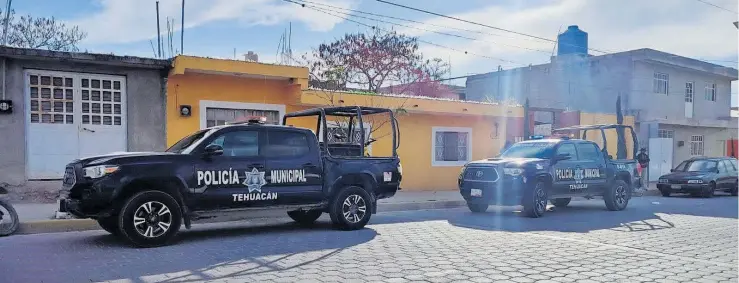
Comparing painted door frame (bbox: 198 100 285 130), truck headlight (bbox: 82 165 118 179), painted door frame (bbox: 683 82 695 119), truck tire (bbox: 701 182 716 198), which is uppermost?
painted door frame (bbox: 683 82 695 119)

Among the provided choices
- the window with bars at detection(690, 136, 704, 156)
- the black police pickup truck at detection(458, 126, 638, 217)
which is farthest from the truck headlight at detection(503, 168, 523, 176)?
A: the window with bars at detection(690, 136, 704, 156)

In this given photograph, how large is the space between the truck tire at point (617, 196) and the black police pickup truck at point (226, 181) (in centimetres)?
596

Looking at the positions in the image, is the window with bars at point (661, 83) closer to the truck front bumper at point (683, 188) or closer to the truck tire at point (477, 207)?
the truck front bumper at point (683, 188)

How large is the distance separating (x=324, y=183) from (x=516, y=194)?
14.3 feet

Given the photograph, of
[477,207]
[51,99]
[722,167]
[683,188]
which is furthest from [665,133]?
[51,99]

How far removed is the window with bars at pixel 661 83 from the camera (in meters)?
28.6

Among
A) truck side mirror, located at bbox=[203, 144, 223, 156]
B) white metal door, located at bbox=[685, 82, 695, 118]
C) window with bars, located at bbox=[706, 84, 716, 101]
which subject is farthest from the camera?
window with bars, located at bbox=[706, 84, 716, 101]

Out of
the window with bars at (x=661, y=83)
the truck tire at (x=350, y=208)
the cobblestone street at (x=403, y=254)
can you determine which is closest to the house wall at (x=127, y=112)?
the cobblestone street at (x=403, y=254)

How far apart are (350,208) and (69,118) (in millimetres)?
6980

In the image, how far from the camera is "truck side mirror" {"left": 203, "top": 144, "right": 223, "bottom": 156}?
8219 mm

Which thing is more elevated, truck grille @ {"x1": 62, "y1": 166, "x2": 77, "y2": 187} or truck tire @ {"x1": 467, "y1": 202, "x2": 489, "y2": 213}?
truck grille @ {"x1": 62, "y1": 166, "x2": 77, "y2": 187}

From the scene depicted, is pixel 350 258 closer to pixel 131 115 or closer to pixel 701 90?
pixel 131 115

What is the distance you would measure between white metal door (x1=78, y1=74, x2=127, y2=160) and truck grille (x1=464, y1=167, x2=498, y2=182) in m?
7.67

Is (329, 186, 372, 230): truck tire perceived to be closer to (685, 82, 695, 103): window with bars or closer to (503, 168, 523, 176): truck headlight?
(503, 168, 523, 176): truck headlight
